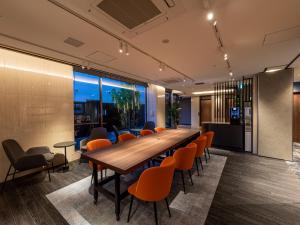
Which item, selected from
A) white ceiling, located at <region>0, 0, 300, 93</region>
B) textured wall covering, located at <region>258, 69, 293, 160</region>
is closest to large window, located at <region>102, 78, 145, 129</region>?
white ceiling, located at <region>0, 0, 300, 93</region>

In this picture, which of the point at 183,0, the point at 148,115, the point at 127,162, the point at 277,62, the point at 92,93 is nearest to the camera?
the point at 183,0

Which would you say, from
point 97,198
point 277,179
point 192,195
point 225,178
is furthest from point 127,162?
point 277,179

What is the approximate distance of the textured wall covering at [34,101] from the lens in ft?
9.70

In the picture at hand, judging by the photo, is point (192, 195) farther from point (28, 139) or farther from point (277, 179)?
point (28, 139)

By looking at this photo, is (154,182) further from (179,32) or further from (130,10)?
(179,32)

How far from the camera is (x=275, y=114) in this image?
4.30 meters

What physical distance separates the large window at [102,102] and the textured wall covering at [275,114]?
14.8ft

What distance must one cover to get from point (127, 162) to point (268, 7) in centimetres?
259

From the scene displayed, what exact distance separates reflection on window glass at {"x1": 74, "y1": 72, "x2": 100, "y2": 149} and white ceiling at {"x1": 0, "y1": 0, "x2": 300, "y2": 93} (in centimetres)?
114

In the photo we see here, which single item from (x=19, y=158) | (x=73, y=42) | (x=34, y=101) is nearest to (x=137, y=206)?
(x=19, y=158)

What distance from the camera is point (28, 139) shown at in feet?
10.7

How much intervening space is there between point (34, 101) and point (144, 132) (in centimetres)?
296

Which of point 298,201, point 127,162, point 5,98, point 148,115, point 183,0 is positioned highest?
point 183,0

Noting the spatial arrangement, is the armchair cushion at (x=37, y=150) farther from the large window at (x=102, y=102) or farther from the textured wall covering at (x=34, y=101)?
the large window at (x=102, y=102)
